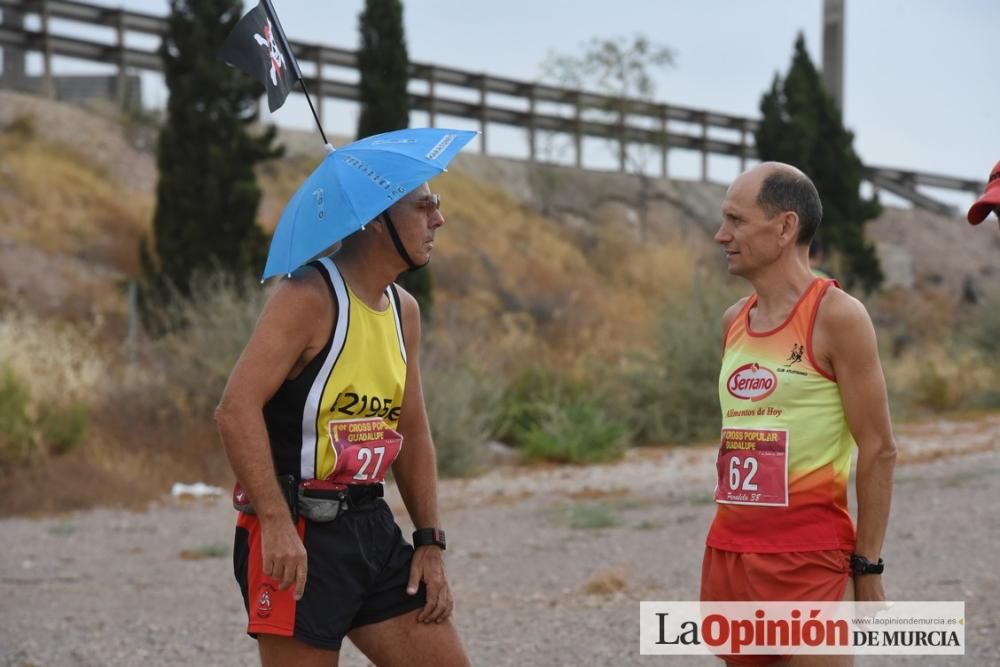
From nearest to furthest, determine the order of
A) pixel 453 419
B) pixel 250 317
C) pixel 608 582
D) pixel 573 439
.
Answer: pixel 608 582, pixel 250 317, pixel 453 419, pixel 573 439

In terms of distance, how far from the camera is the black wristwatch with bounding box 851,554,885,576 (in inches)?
153

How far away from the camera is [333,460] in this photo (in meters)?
3.80

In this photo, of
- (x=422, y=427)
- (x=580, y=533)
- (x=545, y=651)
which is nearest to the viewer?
(x=422, y=427)

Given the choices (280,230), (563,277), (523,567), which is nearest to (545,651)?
(523,567)

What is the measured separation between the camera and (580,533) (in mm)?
11875

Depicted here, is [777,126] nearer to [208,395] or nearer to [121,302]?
[121,302]

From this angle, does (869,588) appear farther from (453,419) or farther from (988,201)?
(453,419)

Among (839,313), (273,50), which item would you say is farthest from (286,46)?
(839,313)

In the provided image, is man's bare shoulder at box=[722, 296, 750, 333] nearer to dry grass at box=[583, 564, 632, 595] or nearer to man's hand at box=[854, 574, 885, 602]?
man's hand at box=[854, 574, 885, 602]

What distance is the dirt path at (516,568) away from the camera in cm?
745

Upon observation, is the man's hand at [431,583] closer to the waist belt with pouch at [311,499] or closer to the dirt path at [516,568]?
the waist belt with pouch at [311,499]

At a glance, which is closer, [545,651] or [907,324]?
[545,651]

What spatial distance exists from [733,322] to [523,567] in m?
6.22

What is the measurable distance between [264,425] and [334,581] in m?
0.47
